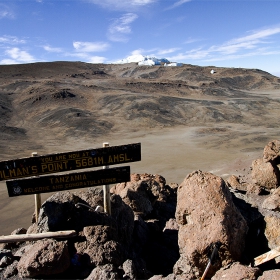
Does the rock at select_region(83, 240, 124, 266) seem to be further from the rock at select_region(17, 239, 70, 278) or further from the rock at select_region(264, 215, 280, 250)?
the rock at select_region(264, 215, 280, 250)

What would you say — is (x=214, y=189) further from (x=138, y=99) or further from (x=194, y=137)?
(x=138, y=99)

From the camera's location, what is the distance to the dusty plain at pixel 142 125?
19.6 m

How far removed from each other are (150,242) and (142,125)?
2682 centimetres

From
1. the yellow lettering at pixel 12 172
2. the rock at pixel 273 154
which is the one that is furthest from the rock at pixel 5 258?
the rock at pixel 273 154

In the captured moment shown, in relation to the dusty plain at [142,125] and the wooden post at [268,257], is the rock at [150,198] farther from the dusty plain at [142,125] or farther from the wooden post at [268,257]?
the dusty plain at [142,125]

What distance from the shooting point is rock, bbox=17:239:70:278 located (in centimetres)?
439

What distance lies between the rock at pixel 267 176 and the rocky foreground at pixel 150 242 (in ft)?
9.69

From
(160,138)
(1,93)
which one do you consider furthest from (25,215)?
(1,93)

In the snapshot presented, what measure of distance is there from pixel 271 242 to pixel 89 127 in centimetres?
2741

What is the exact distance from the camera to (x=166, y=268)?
18.4ft

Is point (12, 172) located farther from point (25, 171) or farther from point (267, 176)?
point (267, 176)

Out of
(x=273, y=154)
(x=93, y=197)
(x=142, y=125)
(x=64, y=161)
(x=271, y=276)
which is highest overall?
(x=142, y=125)

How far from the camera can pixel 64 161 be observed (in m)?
5.62

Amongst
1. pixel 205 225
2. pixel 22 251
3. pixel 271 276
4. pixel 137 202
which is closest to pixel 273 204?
pixel 205 225
